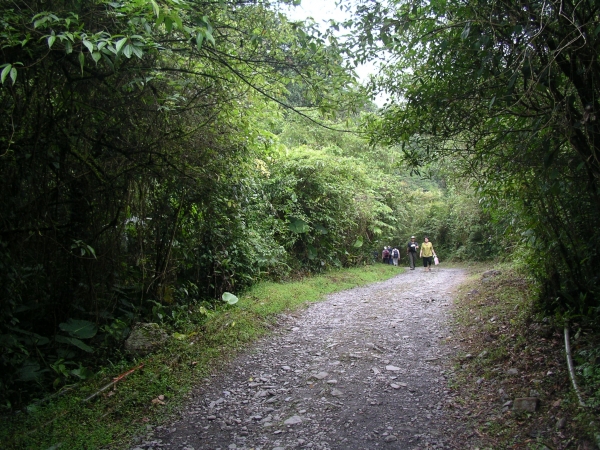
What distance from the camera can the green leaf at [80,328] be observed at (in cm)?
542

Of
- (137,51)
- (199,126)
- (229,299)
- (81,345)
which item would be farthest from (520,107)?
(229,299)

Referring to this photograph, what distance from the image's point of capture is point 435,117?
486 centimetres

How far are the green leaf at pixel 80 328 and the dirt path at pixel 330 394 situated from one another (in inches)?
64.1

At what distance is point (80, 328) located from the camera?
5.51m

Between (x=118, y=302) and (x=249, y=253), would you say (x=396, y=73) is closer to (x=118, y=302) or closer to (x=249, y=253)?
(x=118, y=302)

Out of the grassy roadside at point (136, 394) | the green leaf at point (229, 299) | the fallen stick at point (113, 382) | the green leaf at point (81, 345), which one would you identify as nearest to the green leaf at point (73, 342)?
the green leaf at point (81, 345)

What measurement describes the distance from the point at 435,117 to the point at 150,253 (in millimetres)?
5039

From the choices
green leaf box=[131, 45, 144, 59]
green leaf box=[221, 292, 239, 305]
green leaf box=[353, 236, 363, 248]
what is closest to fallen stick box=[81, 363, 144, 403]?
green leaf box=[221, 292, 239, 305]

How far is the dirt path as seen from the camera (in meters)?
4.04

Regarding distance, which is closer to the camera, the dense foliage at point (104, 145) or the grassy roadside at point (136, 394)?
the grassy roadside at point (136, 394)

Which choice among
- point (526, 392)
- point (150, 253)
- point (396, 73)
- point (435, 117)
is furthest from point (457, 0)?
point (150, 253)

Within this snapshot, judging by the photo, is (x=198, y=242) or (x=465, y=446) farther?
(x=198, y=242)

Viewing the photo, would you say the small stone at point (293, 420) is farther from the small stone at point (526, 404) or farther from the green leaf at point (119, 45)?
the green leaf at point (119, 45)

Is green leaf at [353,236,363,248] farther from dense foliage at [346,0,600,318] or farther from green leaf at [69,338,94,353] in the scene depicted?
green leaf at [69,338,94,353]
